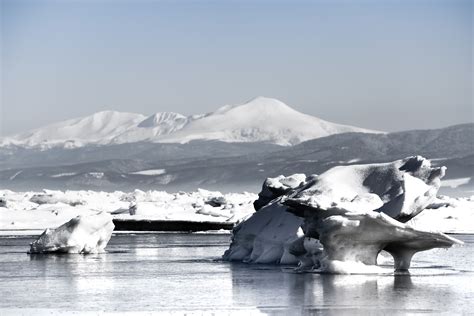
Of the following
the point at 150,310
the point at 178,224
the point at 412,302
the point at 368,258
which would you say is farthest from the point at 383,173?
the point at 178,224

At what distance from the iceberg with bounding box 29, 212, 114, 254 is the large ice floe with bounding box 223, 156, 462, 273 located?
454 centimetres

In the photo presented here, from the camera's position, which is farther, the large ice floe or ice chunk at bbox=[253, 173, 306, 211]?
ice chunk at bbox=[253, 173, 306, 211]

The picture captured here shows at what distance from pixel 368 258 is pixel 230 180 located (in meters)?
166

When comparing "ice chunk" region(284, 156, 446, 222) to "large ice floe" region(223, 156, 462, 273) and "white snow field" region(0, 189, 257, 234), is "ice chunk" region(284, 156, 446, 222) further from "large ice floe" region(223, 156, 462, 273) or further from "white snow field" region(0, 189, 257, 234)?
"white snow field" region(0, 189, 257, 234)

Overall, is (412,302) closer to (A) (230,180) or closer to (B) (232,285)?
(B) (232,285)

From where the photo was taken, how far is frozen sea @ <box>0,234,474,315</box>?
→ 19.1 m

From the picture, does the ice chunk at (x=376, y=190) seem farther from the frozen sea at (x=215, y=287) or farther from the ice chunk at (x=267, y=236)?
the frozen sea at (x=215, y=287)

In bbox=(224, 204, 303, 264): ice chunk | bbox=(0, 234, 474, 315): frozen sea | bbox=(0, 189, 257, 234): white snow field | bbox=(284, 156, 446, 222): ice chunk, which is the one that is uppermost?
bbox=(0, 189, 257, 234): white snow field

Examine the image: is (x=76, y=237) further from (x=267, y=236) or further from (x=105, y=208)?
(x=105, y=208)

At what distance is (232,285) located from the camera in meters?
22.9

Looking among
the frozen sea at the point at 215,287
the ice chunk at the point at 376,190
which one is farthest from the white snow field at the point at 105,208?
the ice chunk at the point at 376,190

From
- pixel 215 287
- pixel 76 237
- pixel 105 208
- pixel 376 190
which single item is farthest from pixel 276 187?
pixel 105 208

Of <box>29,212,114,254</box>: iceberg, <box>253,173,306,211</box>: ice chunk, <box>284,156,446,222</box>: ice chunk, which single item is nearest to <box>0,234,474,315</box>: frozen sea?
<box>29,212,114,254</box>: iceberg

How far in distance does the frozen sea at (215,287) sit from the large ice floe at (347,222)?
2.07ft
